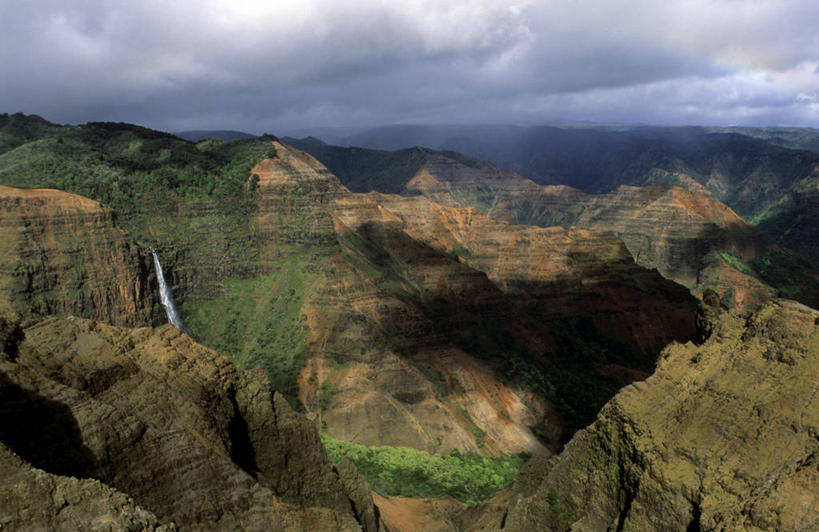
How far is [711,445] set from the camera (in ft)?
49.8

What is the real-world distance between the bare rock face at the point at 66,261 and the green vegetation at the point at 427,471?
24.2 meters

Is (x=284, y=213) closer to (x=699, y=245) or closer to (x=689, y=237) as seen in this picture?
(x=689, y=237)

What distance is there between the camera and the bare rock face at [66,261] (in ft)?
159

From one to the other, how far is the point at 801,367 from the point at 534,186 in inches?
7364

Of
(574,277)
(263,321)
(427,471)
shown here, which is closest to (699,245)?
(574,277)

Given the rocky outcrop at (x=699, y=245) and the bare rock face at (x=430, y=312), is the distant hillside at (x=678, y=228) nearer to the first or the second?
the rocky outcrop at (x=699, y=245)

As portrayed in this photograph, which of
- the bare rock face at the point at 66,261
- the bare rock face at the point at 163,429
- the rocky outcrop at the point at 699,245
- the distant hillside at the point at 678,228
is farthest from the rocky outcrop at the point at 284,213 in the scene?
the distant hillside at the point at 678,228

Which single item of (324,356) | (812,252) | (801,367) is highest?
(801,367)

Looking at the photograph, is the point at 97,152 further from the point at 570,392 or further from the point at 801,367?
the point at 801,367

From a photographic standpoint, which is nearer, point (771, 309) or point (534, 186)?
point (771, 309)

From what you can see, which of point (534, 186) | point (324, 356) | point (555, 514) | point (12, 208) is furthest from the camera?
point (534, 186)

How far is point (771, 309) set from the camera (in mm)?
16953

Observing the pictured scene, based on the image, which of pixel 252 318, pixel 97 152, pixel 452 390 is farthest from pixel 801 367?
pixel 97 152

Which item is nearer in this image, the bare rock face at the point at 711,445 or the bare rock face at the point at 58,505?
the bare rock face at the point at 58,505
